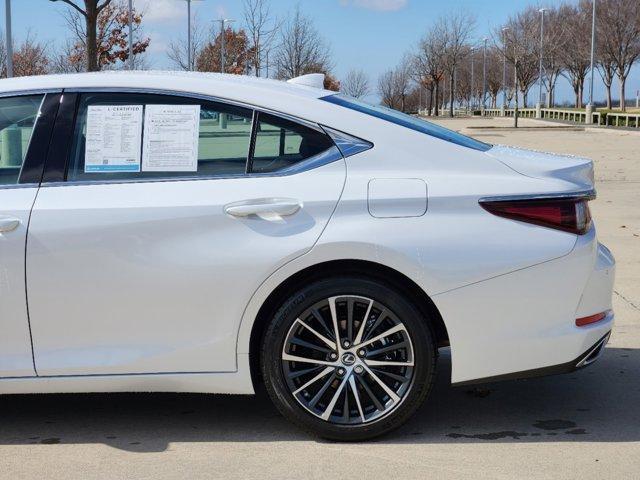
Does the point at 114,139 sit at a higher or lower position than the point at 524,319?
higher

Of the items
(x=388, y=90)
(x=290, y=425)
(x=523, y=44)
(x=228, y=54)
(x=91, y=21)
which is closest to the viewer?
(x=290, y=425)

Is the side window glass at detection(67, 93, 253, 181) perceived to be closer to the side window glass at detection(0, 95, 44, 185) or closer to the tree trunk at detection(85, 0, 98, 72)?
the side window glass at detection(0, 95, 44, 185)

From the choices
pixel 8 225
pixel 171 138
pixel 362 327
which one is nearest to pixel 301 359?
pixel 362 327

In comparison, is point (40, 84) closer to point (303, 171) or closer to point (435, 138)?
point (303, 171)

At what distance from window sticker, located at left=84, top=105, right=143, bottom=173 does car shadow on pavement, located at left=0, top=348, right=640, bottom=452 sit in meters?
1.14

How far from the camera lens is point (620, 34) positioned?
236ft

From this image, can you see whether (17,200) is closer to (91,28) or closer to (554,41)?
(91,28)

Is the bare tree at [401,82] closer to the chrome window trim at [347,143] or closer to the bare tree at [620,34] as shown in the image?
the bare tree at [620,34]

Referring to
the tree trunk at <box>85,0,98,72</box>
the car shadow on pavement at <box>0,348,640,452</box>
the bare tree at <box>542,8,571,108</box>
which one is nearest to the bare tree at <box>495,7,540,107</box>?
the bare tree at <box>542,8,571,108</box>

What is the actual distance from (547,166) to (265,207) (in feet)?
3.91

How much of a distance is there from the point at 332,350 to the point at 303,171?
2.40ft

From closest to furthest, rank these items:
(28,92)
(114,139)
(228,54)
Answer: (114,139)
(28,92)
(228,54)

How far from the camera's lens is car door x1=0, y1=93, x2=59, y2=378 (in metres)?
4.00

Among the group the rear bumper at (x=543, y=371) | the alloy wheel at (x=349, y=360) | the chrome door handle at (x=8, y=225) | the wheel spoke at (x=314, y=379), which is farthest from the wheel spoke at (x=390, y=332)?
the chrome door handle at (x=8, y=225)
